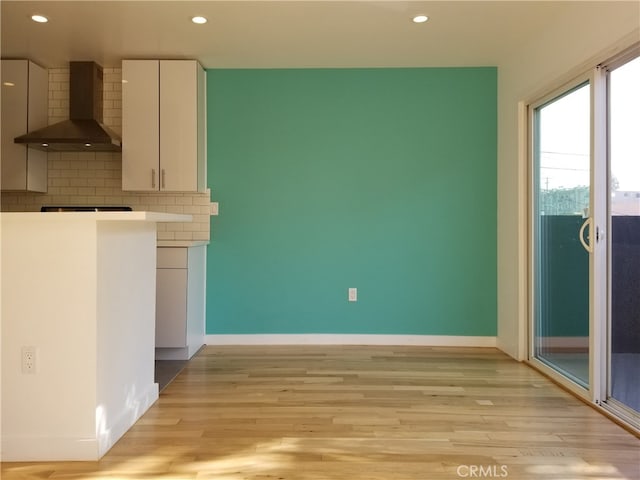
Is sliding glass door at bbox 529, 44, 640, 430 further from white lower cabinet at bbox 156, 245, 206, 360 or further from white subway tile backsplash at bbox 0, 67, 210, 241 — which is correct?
white subway tile backsplash at bbox 0, 67, 210, 241

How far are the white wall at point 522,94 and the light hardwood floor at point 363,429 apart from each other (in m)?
0.60

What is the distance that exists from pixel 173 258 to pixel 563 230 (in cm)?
283

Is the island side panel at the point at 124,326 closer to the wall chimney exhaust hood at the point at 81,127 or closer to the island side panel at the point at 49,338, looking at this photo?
the island side panel at the point at 49,338

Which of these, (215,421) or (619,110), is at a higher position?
(619,110)

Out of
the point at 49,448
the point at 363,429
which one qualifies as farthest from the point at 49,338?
the point at 363,429

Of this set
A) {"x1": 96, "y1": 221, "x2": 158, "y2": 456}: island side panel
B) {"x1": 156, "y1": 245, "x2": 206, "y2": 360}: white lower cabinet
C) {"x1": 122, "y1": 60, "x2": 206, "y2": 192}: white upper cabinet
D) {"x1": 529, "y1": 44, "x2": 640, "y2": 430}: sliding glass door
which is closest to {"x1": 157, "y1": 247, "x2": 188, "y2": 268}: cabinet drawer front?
{"x1": 156, "y1": 245, "x2": 206, "y2": 360}: white lower cabinet

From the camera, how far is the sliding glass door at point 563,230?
9.78 feet

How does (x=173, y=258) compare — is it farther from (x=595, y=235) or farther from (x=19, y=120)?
(x=595, y=235)

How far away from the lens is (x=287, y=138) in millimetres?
4297

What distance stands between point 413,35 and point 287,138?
1357mm

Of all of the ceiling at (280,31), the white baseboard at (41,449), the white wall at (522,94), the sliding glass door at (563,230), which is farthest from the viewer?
the ceiling at (280,31)

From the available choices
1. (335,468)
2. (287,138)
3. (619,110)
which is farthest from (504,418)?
(287,138)

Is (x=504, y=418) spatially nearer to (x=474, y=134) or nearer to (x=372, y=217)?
(x=372, y=217)

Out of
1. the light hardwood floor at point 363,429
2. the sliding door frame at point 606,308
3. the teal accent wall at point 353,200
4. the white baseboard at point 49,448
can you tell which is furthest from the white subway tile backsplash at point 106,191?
the sliding door frame at point 606,308
